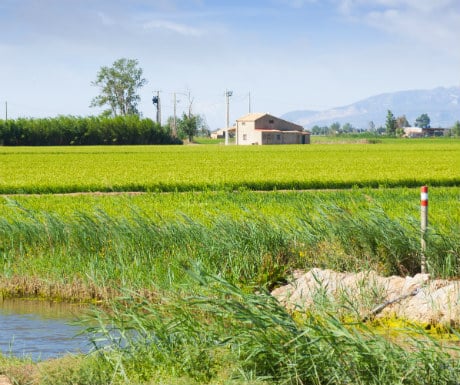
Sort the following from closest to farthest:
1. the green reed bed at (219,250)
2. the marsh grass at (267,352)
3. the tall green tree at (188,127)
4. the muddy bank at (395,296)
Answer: the marsh grass at (267,352) < the muddy bank at (395,296) < the green reed bed at (219,250) < the tall green tree at (188,127)

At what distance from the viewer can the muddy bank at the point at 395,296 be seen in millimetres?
9820

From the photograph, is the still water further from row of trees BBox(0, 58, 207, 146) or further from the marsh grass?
row of trees BBox(0, 58, 207, 146)

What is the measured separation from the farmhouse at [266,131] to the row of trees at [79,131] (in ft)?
85.2

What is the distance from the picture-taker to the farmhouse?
133125 millimetres

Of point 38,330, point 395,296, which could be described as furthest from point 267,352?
point 38,330

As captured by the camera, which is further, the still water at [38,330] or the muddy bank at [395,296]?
the muddy bank at [395,296]

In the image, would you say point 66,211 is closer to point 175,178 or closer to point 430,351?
point 175,178

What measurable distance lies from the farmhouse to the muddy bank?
121748 mm

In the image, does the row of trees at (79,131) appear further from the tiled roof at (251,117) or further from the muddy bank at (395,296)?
the muddy bank at (395,296)

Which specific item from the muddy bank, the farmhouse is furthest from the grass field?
the farmhouse

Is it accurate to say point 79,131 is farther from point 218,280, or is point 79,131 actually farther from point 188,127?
point 218,280

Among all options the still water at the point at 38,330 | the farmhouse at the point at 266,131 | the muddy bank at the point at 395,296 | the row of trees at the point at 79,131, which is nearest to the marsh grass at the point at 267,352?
the still water at the point at 38,330

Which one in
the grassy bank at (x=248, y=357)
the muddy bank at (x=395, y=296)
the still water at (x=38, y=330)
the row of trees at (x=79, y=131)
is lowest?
the still water at (x=38, y=330)

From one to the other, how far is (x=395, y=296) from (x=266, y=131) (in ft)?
402
